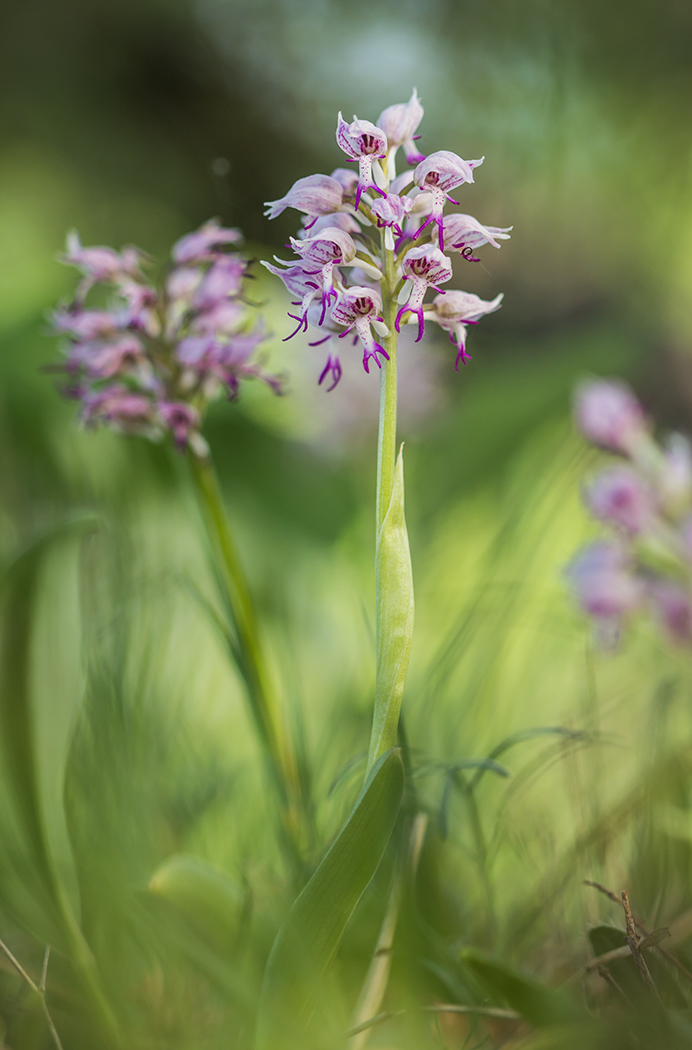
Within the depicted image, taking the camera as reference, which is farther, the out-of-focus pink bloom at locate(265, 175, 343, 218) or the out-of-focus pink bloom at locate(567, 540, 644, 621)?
the out-of-focus pink bloom at locate(567, 540, 644, 621)

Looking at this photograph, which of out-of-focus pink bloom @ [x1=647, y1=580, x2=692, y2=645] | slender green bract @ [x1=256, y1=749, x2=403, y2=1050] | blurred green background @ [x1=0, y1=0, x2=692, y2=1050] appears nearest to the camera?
slender green bract @ [x1=256, y1=749, x2=403, y2=1050]

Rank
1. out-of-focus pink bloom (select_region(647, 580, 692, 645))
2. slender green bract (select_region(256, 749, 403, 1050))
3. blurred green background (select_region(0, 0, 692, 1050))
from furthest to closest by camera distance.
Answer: out-of-focus pink bloom (select_region(647, 580, 692, 645)) → blurred green background (select_region(0, 0, 692, 1050)) → slender green bract (select_region(256, 749, 403, 1050))

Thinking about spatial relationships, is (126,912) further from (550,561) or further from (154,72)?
(154,72)

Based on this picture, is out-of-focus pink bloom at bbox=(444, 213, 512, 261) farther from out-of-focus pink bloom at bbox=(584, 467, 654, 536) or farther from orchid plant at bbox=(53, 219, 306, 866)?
out-of-focus pink bloom at bbox=(584, 467, 654, 536)

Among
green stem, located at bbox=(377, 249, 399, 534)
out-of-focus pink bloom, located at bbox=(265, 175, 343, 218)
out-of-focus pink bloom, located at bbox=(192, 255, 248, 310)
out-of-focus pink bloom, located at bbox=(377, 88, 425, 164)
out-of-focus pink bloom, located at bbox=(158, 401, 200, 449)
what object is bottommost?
green stem, located at bbox=(377, 249, 399, 534)

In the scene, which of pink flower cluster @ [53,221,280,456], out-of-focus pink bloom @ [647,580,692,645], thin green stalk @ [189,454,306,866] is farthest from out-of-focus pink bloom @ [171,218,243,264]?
out-of-focus pink bloom @ [647,580,692,645]

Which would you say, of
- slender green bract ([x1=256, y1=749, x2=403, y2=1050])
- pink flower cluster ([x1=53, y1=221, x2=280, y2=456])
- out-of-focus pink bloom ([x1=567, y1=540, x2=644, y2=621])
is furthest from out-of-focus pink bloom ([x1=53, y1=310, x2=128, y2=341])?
out-of-focus pink bloom ([x1=567, y1=540, x2=644, y2=621])

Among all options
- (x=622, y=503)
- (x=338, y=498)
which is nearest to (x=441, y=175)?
(x=622, y=503)

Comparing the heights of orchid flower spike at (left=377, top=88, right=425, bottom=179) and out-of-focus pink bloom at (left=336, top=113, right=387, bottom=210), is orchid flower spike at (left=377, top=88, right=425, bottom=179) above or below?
above
